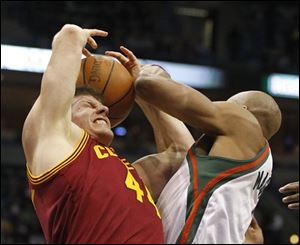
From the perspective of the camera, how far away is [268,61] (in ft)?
32.7

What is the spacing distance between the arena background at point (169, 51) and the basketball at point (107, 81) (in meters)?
4.31

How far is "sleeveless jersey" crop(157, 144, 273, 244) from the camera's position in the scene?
222cm

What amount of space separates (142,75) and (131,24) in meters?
7.75

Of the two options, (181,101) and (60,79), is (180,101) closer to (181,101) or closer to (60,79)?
(181,101)

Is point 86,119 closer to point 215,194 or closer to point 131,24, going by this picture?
point 215,194

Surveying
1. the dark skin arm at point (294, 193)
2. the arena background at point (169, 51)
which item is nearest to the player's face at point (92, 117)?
the dark skin arm at point (294, 193)

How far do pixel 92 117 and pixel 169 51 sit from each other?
730cm

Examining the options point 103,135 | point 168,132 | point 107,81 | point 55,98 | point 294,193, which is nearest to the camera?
point 55,98

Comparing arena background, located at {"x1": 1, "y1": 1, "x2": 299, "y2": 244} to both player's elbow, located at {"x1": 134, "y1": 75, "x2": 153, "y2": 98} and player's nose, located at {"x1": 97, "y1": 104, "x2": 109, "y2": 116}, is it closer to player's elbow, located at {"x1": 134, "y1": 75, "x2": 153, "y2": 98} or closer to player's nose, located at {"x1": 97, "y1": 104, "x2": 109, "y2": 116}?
player's nose, located at {"x1": 97, "y1": 104, "x2": 109, "y2": 116}

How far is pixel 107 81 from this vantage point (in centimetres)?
258

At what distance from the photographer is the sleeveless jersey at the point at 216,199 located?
2219 mm

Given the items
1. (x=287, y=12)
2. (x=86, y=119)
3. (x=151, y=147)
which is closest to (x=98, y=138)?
(x=86, y=119)

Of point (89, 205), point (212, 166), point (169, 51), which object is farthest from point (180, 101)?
point (169, 51)

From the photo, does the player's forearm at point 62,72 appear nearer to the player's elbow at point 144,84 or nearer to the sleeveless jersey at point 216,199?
the player's elbow at point 144,84
